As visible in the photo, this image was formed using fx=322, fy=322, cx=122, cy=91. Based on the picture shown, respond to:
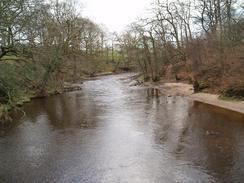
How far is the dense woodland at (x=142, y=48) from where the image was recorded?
14.6 meters

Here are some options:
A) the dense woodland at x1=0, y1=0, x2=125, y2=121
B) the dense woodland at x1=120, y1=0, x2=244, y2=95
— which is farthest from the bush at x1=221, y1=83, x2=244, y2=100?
the dense woodland at x1=0, y1=0, x2=125, y2=121

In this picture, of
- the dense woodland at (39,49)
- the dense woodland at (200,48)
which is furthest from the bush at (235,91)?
the dense woodland at (39,49)

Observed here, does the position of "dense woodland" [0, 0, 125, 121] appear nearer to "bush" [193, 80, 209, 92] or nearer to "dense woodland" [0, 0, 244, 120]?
"dense woodland" [0, 0, 244, 120]

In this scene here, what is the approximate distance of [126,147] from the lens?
13.7 meters

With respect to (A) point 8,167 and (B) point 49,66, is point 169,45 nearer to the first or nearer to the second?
(B) point 49,66

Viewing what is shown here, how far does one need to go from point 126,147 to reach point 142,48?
38.7 m

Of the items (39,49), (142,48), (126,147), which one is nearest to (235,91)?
(126,147)

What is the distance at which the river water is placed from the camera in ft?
34.6

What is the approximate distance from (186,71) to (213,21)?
27.0ft

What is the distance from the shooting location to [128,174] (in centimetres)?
1053

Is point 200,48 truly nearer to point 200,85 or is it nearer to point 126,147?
point 200,85

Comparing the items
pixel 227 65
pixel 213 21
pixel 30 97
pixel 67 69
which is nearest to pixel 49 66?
pixel 30 97

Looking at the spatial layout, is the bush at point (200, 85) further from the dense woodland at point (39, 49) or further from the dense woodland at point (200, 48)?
the dense woodland at point (39, 49)

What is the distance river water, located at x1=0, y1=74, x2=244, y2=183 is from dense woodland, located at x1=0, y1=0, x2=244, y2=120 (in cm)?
246
